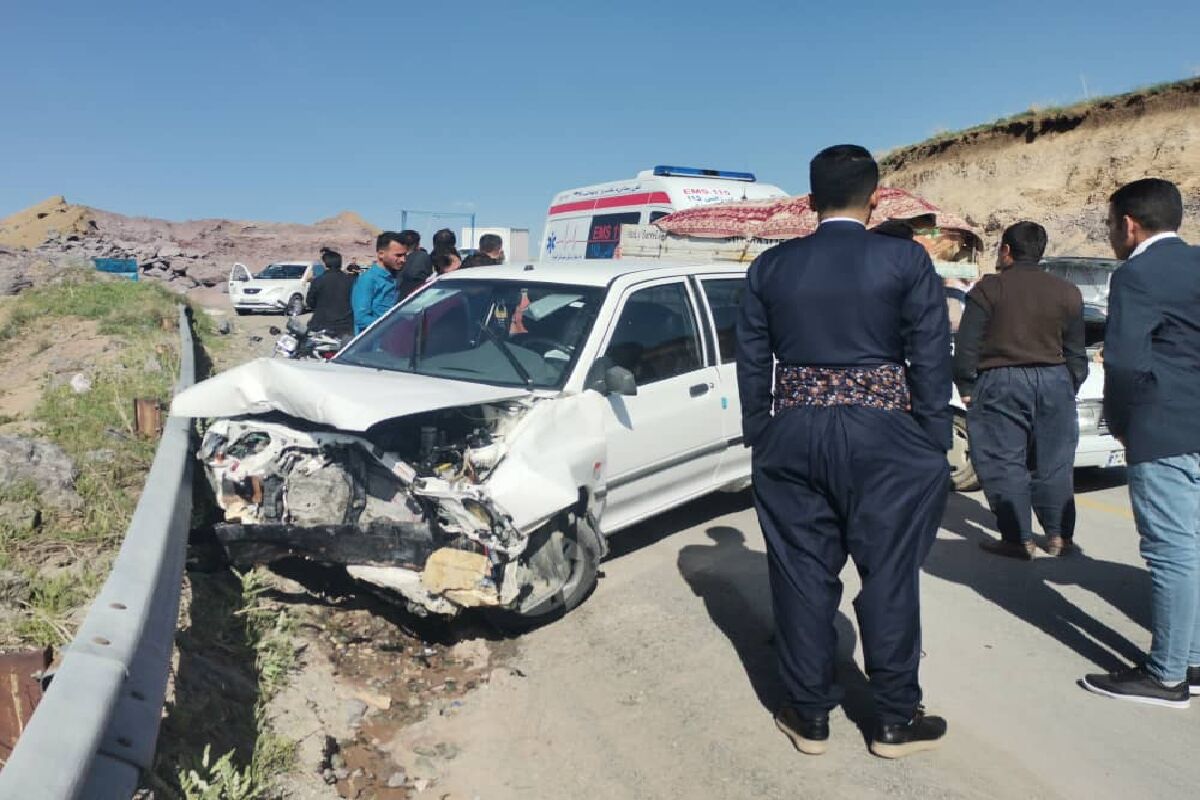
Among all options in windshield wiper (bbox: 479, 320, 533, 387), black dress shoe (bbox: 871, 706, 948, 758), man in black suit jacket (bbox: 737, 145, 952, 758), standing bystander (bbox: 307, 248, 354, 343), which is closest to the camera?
man in black suit jacket (bbox: 737, 145, 952, 758)

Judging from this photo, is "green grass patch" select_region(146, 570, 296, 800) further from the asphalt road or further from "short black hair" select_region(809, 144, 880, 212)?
"short black hair" select_region(809, 144, 880, 212)

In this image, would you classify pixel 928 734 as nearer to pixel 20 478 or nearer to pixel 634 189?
pixel 20 478

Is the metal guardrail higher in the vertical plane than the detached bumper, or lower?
higher

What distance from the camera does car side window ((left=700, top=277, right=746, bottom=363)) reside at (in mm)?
5660

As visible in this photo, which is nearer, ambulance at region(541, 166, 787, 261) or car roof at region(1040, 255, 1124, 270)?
car roof at region(1040, 255, 1124, 270)

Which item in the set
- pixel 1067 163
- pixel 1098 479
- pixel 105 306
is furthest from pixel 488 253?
pixel 1067 163

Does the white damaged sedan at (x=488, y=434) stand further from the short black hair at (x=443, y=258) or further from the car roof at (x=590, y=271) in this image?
the short black hair at (x=443, y=258)

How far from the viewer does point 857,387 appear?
310 cm

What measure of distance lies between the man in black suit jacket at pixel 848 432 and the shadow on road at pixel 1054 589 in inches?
53.6

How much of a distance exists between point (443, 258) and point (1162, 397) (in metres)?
6.21

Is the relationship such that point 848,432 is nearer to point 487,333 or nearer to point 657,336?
point 657,336

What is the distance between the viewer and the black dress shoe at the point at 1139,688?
3584 millimetres

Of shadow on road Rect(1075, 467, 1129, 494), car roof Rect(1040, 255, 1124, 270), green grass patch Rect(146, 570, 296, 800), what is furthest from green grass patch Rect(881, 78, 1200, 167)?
green grass patch Rect(146, 570, 296, 800)

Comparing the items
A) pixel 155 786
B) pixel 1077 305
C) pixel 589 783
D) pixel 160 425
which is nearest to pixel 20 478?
pixel 160 425
